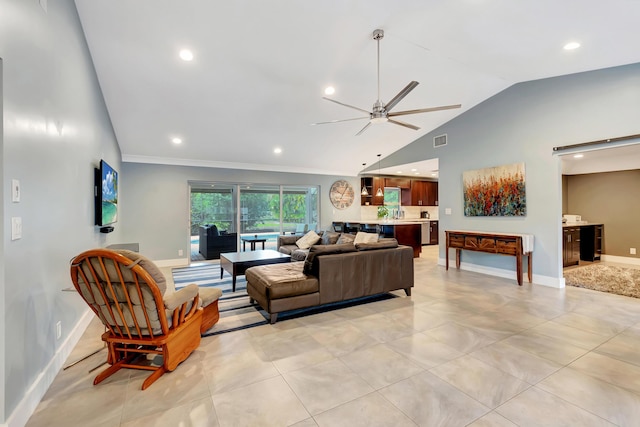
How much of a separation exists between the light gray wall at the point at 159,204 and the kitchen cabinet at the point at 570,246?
7.17 meters

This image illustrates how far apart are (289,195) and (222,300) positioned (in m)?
4.43

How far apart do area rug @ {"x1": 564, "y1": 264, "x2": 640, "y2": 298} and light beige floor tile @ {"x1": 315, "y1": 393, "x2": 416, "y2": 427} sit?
14.6 ft

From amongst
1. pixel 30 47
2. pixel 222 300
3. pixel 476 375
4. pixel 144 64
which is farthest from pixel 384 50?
pixel 222 300

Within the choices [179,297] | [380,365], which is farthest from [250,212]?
[380,365]

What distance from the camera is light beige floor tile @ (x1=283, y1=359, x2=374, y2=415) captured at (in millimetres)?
1892

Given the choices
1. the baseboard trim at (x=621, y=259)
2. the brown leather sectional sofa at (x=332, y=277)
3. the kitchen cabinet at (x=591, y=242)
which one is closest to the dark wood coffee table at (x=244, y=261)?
the brown leather sectional sofa at (x=332, y=277)

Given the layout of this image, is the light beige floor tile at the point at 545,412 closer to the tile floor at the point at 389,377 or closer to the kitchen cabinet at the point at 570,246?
the tile floor at the point at 389,377

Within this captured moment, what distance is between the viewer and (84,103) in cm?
323

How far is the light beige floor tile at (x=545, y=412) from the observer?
168 cm

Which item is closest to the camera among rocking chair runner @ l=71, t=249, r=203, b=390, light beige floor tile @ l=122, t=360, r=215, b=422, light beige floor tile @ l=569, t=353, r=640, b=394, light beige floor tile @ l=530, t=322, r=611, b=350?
light beige floor tile @ l=122, t=360, r=215, b=422

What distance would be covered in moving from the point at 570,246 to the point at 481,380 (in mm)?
5406

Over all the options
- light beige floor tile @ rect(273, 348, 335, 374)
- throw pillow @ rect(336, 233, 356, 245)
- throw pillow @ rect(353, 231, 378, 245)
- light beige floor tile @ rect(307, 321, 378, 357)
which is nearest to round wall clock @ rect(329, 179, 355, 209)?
throw pillow @ rect(336, 233, 356, 245)

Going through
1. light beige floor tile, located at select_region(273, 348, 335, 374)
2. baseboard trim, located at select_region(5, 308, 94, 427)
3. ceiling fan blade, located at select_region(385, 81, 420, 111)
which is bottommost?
light beige floor tile, located at select_region(273, 348, 335, 374)

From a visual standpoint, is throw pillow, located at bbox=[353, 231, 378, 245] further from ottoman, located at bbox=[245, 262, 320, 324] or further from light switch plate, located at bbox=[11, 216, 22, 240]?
light switch plate, located at bbox=[11, 216, 22, 240]
